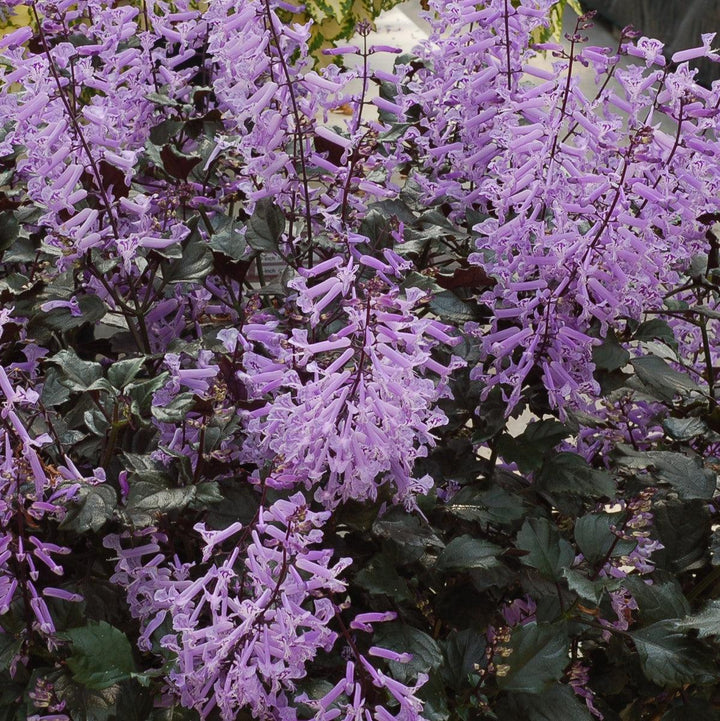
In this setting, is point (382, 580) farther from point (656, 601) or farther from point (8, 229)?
point (8, 229)

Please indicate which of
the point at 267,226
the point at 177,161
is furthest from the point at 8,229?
the point at 267,226

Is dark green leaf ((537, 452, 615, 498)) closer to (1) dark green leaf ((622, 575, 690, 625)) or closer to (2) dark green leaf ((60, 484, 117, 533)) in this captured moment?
(1) dark green leaf ((622, 575, 690, 625))

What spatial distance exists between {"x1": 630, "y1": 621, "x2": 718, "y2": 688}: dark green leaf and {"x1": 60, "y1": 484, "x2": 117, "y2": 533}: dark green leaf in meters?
0.51

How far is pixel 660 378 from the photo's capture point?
1174mm

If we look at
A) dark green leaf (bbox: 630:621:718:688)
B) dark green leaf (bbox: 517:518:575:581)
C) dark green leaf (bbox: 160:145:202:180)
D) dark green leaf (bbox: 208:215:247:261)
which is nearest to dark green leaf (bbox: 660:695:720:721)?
dark green leaf (bbox: 630:621:718:688)

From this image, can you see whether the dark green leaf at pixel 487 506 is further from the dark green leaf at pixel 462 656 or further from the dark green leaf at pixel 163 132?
the dark green leaf at pixel 163 132

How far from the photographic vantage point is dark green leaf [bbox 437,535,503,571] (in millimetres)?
999

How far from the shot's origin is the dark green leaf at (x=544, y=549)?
39.3 inches

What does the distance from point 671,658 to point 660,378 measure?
33cm

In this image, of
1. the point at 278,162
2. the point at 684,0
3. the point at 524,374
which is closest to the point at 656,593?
the point at 524,374

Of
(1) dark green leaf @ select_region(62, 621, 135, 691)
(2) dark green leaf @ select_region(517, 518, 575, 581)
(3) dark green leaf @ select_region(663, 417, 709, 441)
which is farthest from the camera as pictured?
(3) dark green leaf @ select_region(663, 417, 709, 441)

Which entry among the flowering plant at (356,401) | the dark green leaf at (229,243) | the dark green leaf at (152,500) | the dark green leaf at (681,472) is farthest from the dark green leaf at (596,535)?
the dark green leaf at (229,243)

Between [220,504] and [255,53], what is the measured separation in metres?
0.48

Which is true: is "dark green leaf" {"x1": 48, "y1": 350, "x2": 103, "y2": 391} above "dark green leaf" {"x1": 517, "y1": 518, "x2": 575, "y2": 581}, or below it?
above
